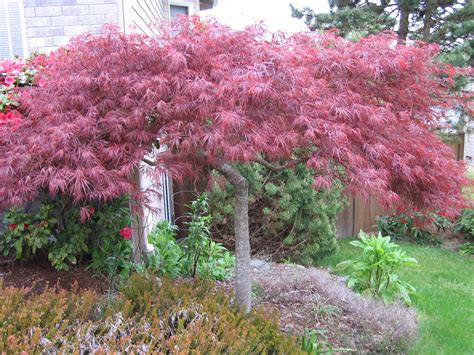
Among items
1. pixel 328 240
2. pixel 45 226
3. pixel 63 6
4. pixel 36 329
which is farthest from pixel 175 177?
pixel 328 240

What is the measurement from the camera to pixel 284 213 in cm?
620

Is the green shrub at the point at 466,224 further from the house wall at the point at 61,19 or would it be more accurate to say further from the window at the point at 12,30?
the window at the point at 12,30

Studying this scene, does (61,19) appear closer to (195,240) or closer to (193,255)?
(195,240)

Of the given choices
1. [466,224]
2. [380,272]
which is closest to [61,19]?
[380,272]

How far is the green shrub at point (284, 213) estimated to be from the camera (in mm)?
6211

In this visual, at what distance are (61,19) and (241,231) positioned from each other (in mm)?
3185

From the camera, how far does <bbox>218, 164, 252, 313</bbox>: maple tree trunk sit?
338 cm

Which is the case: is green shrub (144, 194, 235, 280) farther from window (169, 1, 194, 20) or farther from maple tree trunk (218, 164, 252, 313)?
window (169, 1, 194, 20)

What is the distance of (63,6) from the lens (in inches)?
185

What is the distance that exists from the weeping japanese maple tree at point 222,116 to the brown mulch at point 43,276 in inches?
55.4

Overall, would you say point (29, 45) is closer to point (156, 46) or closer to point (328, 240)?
point (156, 46)

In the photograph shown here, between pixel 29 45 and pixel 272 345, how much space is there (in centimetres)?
412

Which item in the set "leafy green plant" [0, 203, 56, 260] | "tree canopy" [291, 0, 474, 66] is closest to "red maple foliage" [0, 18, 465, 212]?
"leafy green plant" [0, 203, 56, 260]

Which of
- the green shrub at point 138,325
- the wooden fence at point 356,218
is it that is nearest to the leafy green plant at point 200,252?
the green shrub at point 138,325
